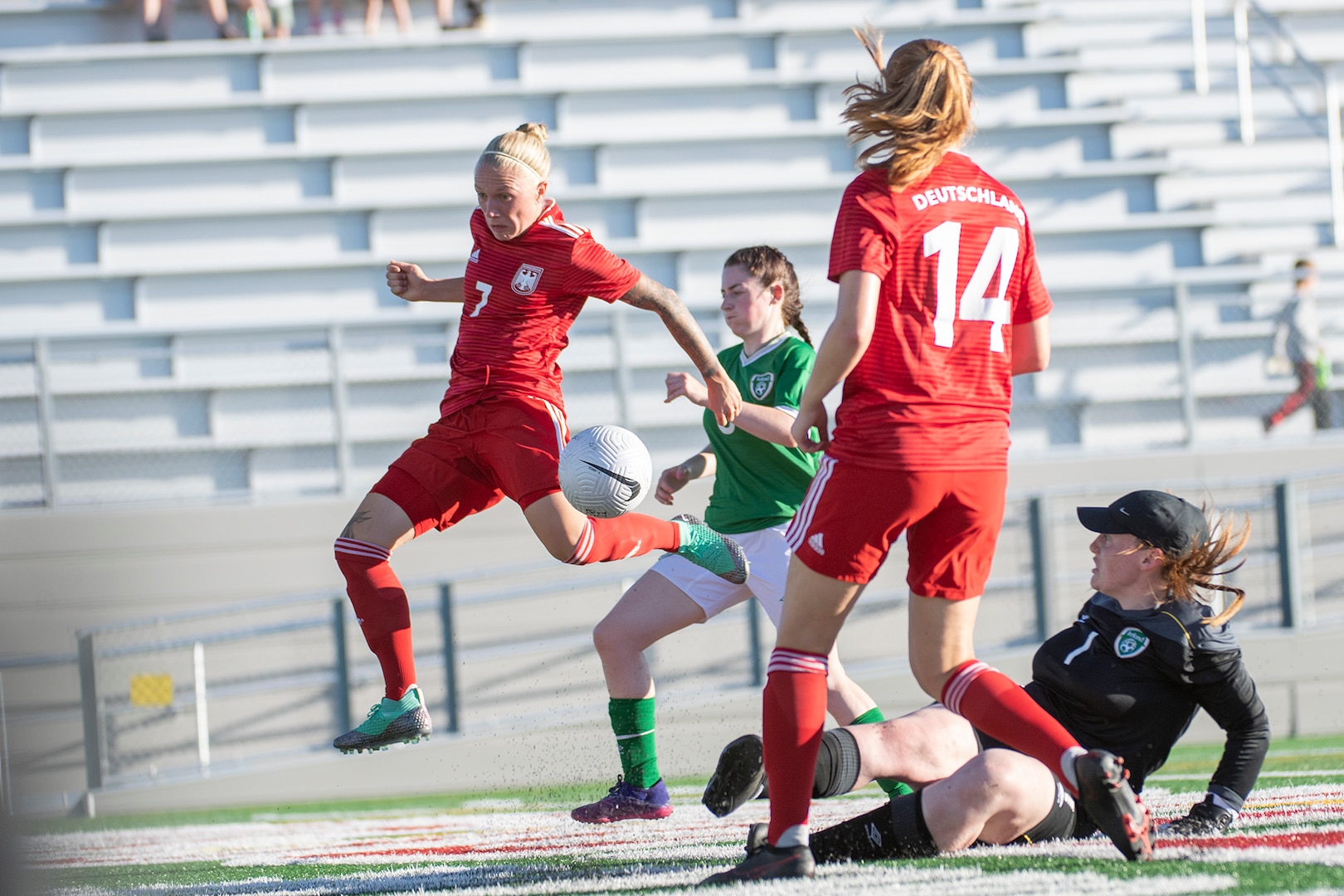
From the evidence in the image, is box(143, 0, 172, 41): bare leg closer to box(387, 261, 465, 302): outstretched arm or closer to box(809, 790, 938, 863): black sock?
box(387, 261, 465, 302): outstretched arm

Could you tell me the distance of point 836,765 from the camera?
3238 mm

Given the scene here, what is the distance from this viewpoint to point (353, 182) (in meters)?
11.1

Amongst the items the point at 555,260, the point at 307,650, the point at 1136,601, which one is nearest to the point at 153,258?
the point at 307,650

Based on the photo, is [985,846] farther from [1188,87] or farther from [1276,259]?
[1188,87]

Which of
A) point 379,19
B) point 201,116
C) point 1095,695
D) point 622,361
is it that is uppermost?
point 379,19

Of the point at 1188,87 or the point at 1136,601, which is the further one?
the point at 1188,87

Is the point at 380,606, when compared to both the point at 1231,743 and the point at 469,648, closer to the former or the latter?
the point at 1231,743

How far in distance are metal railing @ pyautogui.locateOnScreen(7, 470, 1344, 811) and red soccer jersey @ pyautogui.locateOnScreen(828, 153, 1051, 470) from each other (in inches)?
216

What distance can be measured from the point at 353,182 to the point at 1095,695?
8987mm

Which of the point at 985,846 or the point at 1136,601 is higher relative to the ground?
the point at 1136,601

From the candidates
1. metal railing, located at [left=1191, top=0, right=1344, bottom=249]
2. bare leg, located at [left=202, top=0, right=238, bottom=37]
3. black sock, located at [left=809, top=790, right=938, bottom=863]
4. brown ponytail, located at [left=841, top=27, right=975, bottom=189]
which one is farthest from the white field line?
metal railing, located at [left=1191, top=0, right=1344, bottom=249]

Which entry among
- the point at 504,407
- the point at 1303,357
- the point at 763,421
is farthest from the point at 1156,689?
the point at 1303,357

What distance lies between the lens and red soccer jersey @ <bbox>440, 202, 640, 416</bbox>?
3.97 metres

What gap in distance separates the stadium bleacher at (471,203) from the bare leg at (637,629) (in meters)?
4.80
